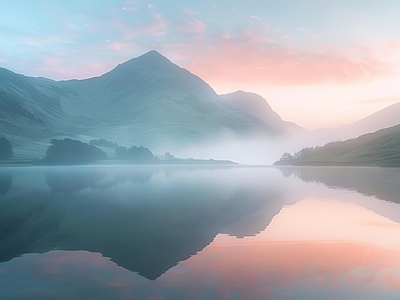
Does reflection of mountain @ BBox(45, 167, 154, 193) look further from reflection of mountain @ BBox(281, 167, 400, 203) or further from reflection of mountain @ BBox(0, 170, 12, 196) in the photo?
reflection of mountain @ BBox(281, 167, 400, 203)

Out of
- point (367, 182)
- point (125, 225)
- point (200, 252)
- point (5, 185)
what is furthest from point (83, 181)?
point (200, 252)

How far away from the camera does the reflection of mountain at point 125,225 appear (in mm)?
16000

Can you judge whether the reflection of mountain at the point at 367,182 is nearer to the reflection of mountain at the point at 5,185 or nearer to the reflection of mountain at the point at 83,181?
the reflection of mountain at the point at 83,181

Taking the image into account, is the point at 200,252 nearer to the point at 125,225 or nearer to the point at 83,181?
the point at 125,225

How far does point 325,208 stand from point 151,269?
1889cm

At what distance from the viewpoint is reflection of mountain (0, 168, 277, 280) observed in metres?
16.0

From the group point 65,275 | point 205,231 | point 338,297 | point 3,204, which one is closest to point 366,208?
point 205,231

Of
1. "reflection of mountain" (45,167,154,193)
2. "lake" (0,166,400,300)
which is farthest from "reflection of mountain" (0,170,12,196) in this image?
"lake" (0,166,400,300)

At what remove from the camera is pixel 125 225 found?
22.0m

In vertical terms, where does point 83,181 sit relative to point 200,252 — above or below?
above

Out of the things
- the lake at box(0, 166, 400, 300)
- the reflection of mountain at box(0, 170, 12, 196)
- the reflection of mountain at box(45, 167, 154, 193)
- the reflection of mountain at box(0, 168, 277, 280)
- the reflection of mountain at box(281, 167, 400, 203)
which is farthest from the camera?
the reflection of mountain at box(45, 167, 154, 193)

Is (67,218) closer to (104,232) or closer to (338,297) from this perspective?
(104,232)

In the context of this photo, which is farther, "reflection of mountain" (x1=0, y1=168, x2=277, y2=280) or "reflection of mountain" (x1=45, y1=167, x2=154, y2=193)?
"reflection of mountain" (x1=45, y1=167, x2=154, y2=193)

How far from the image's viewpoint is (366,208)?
93.2 feet
